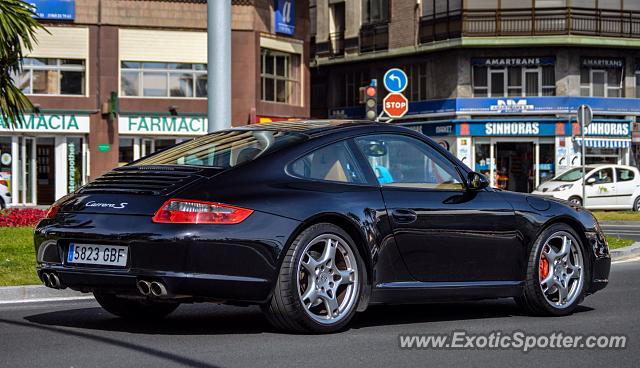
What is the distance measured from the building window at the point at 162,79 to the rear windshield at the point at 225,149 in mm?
33201

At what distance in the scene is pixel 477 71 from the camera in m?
47.2

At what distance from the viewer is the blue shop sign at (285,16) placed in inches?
1660

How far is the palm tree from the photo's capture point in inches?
640

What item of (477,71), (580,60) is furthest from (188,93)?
(580,60)

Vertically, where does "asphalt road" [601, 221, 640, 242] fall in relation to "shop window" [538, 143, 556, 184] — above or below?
below

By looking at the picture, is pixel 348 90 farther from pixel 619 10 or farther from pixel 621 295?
pixel 621 295

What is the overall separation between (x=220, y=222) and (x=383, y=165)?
1.53 m

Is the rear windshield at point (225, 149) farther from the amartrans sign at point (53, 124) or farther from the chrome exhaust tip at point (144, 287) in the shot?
the amartrans sign at point (53, 124)

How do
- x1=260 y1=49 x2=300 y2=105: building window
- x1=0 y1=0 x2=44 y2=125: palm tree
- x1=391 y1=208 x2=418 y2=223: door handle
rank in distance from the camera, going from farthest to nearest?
x1=260 y1=49 x2=300 y2=105: building window, x1=0 y1=0 x2=44 y2=125: palm tree, x1=391 y1=208 x2=418 y2=223: door handle

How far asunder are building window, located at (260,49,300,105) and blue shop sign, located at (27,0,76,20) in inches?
279

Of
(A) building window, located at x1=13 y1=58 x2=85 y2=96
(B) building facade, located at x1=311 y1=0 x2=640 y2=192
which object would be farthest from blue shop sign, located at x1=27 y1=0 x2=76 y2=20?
(B) building facade, located at x1=311 y1=0 x2=640 y2=192

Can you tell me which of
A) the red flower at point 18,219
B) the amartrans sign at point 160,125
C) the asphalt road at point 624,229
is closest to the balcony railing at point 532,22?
the amartrans sign at point 160,125

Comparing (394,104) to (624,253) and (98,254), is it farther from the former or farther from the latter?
(98,254)

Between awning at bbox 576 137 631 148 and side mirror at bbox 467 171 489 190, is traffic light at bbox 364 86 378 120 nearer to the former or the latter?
side mirror at bbox 467 171 489 190
